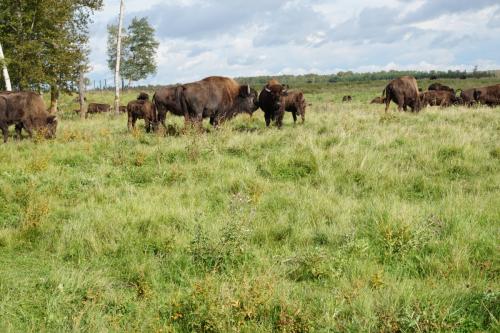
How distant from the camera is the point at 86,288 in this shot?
446 centimetres

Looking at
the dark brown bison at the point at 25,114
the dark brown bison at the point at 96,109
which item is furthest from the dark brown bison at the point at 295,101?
the dark brown bison at the point at 96,109

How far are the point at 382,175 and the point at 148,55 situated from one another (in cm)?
5852

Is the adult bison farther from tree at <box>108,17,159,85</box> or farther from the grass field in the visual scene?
tree at <box>108,17,159,85</box>

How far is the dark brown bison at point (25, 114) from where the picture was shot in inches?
531

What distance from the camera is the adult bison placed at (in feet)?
50.6

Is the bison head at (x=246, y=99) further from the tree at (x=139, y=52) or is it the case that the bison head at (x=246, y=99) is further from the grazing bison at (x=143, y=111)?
the tree at (x=139, y=52)

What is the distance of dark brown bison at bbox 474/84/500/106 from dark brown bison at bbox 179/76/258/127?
14528mm

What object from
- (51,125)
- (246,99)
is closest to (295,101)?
(246,99)

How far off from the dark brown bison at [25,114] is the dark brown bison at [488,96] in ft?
68.5

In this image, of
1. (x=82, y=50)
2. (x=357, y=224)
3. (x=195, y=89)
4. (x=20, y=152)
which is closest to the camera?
(x=357, y=224)

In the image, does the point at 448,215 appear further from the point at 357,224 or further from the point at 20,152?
the point at 20,152

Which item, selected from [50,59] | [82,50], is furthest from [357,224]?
[82,50]

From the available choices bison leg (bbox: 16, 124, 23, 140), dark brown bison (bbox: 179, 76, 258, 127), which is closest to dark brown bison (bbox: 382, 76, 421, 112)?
dark brown bison (bbox: 179, 76, 258, 127)

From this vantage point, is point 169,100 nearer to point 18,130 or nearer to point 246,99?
point 246,99
